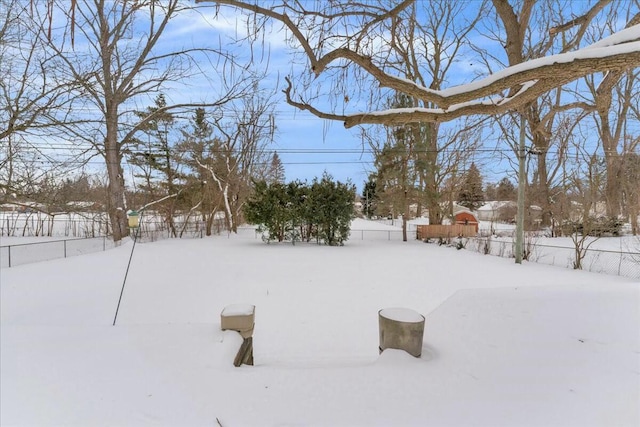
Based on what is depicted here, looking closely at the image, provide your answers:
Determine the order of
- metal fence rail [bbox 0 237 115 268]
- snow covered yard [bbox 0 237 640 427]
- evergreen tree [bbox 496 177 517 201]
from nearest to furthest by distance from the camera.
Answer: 1. snow covered yard [bbox 0 237 640 427]
2. metal fence rail [bbox 0 237 115 268]
3. evergreen tree [bbox 496 177 517 201]

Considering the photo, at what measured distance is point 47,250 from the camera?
34.0 feet

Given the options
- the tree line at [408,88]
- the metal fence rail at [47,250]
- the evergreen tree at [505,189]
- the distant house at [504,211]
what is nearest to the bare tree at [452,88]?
the tree line at [408,88]

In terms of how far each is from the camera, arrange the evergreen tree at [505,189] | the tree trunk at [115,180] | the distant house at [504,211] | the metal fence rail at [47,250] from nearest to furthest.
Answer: the metal fence rail at [47,250] → the tree trunk at [115,180] → the distant house at [504,211] → the evergreen tree at [505,189]

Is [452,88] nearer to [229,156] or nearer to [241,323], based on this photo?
[241,323]

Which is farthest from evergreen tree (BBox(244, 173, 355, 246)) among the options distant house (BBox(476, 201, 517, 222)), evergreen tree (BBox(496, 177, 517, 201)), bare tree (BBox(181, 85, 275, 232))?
evergreen tree (BBox(496, 177, 517, 201))

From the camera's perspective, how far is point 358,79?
3.35 metres

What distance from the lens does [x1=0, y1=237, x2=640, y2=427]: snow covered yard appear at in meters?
1.79

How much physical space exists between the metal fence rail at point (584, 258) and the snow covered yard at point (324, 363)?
16.9 feet

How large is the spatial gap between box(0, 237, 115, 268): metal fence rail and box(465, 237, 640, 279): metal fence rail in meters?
15.2

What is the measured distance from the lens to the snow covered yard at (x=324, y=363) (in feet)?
5.88

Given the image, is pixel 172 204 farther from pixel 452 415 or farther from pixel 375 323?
pixel 452 415

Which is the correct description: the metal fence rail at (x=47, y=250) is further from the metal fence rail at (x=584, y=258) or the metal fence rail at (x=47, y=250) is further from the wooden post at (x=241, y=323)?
the metal fence rail at (x=584, y=258)

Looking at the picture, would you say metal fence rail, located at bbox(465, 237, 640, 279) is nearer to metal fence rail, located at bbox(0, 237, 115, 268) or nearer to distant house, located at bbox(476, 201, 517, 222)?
metal fence rail, located at bbox(0, 237, 115, 268)

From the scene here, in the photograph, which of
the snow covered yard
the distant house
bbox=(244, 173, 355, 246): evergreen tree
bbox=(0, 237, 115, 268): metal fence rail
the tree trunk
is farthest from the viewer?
the distant house
